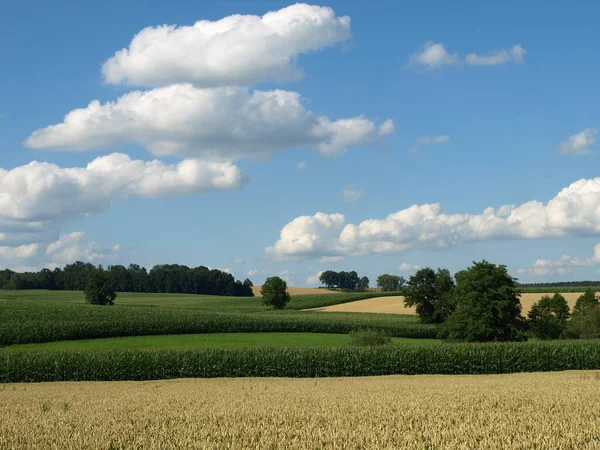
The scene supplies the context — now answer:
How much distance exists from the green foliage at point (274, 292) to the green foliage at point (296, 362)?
56.1 m

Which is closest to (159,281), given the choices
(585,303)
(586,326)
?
(585,303)

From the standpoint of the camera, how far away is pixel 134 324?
196ft

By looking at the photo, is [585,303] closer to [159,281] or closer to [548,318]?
[548,318]

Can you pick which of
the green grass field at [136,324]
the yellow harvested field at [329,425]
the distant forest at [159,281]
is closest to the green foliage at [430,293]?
the green grass field at [136,324]

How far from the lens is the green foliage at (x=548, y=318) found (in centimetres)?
6669

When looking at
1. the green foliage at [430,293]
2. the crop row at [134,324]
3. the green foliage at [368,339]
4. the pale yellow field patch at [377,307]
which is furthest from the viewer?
the pale yellow field patch at [377,307]

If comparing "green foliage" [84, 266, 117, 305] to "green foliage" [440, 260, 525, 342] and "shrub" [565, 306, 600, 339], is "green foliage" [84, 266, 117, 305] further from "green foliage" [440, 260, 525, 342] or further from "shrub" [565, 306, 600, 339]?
"shrub" [565, 306, 600, 339]

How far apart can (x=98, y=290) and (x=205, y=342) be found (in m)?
45.4

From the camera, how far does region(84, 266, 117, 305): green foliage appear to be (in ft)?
306

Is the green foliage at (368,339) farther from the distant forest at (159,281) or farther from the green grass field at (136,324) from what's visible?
Answer: the distant forest at (159,281)

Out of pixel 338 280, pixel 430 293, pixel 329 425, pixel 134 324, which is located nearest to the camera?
pixel 329 425

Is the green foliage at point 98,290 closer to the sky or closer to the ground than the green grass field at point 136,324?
closer to the sky

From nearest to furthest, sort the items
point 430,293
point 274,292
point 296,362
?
point 296,362, point 430,293, point 274,292

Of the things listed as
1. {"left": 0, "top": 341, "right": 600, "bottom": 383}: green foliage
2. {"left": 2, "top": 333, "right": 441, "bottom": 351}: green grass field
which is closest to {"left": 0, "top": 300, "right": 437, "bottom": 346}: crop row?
{"left": 2, "top": 333, "right": 441, "bottom": 351}: green grass field
